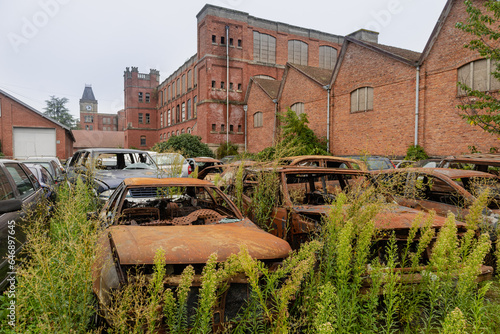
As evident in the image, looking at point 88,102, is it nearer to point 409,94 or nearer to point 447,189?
point 409,94

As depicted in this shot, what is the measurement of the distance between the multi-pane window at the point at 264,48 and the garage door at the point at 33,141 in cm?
2348

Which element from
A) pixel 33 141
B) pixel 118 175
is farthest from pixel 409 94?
pixel 33 141

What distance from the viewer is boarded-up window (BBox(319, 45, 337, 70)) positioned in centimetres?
4209

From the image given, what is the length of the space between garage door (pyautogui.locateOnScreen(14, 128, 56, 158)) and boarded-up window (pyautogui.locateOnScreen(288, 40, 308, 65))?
2802cm

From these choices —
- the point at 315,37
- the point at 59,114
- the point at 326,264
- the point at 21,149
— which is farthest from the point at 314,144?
the point at 59,114

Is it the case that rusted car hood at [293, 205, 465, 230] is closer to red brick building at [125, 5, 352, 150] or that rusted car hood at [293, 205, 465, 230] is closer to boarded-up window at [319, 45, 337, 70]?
red brick building at [125, 5, 352, 150]

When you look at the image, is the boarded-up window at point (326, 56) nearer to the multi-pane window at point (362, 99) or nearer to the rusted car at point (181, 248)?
the multi-pane window at point (362, 99)

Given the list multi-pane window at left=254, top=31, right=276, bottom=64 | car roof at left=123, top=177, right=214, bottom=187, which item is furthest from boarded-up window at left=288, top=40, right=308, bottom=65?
car roof at left=123, top=177, right=214, bottom=187

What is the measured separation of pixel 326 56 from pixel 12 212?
143 ft

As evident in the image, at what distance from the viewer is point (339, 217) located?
118 inches

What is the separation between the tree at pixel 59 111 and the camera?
69775 mm

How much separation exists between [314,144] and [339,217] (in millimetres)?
20366

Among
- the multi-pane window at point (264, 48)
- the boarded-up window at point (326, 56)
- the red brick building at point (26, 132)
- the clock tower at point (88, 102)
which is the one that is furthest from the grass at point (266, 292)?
the clock tower at point (88, 102)

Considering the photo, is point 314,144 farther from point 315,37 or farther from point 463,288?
point 315,37
